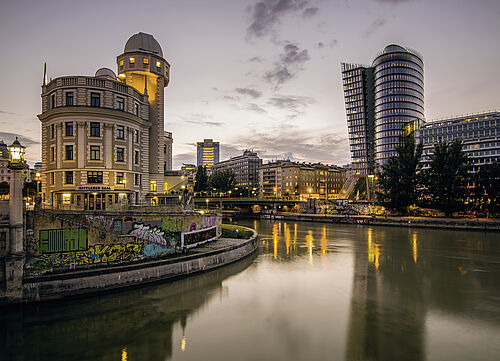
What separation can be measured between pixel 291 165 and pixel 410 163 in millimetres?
98840

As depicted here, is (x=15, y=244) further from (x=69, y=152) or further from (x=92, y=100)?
(x=92, y=100)

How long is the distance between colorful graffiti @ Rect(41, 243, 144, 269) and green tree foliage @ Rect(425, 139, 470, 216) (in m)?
77.1

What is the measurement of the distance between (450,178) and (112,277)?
8207cm

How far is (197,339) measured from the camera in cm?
1808

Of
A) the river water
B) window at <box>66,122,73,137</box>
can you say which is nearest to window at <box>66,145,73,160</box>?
window at <box>66,122,73,137</box>

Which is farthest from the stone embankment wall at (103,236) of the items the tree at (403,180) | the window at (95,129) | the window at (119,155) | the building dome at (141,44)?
the tree at (403,180)

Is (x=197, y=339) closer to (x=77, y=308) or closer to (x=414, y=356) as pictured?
(x=77, y=308)

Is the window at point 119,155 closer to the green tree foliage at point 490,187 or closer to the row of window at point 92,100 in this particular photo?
the row of window at point 92,100

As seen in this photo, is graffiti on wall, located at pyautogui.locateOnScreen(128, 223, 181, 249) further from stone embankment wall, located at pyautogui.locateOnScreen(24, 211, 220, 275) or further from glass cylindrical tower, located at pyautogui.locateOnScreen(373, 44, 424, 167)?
glass cylindrical tower, located at pyautogui.locateOnScreen(373, 44, 424, 167)

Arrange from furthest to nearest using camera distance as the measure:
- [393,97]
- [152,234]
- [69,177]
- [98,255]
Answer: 1. [393,97]
2. [69,177]
3. [152,234]
4. [98,255]

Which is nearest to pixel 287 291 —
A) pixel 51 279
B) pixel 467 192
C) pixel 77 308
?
pixel 77 308

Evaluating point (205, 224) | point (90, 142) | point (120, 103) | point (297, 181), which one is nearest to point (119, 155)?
point (90, 142)

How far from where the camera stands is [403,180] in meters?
86.5

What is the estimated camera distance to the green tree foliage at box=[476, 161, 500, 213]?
2943 inches
